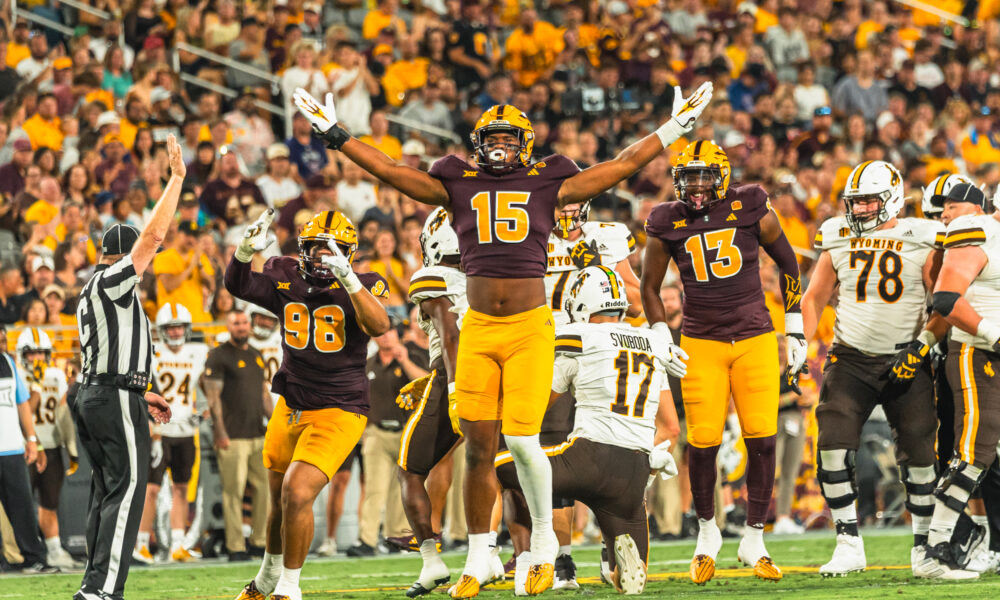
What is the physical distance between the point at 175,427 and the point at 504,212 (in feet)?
19.5

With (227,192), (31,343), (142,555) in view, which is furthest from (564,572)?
(227,192)

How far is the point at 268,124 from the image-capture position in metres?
16.5

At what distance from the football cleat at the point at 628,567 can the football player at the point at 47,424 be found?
5809 mm

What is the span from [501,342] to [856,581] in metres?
2.73

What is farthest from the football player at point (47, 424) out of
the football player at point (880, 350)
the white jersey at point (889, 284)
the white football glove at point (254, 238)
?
the white jersey at point (889, 284)

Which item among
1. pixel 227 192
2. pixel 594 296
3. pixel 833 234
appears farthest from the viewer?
pixel 227 192

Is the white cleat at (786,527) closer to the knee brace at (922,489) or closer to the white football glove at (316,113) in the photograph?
the knee brace at (922,489)

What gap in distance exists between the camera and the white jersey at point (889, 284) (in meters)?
8.80

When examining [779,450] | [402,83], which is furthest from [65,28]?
[779,450]

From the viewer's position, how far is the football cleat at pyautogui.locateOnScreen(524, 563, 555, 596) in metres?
7.30

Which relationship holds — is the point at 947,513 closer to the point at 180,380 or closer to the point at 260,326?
the point at 260,326

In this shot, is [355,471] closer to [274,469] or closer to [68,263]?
[68,263]

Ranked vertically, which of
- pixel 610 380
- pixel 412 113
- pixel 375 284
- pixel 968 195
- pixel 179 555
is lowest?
pixel 179 555

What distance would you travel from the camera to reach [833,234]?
9.01 m
